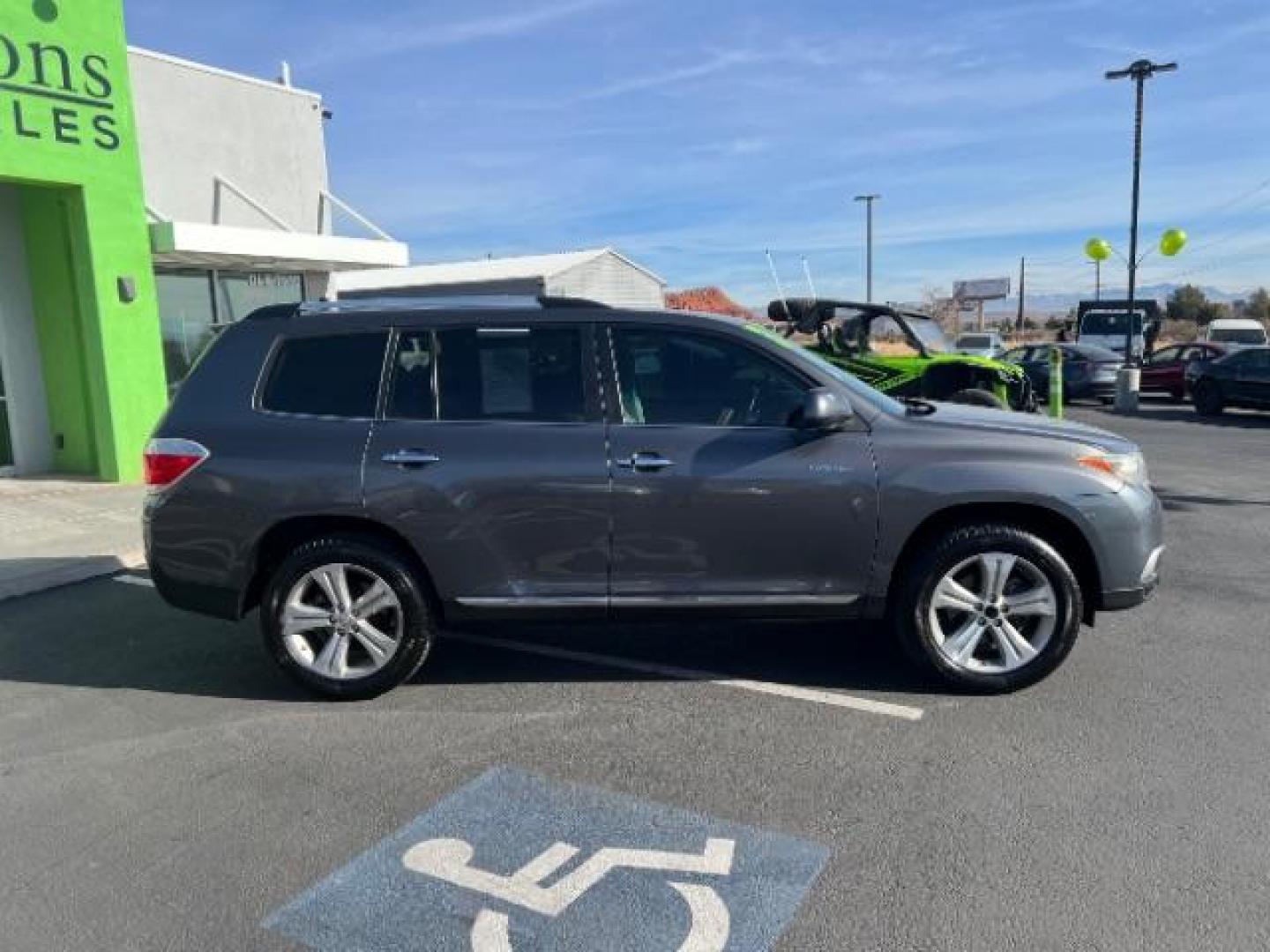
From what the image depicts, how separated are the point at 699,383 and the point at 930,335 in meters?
8.74

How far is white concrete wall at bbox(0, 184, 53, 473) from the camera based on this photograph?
10430 millimetres

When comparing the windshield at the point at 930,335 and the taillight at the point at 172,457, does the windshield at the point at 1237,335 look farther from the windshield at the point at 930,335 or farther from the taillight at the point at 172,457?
the taillight at the point at 172,457

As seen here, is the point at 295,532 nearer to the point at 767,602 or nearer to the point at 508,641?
the point at 508,641

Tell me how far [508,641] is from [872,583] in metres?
2.03

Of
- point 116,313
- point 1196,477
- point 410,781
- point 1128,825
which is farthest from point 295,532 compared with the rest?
point 1196,477

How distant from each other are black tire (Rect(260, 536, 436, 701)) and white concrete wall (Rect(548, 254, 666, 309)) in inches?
1244

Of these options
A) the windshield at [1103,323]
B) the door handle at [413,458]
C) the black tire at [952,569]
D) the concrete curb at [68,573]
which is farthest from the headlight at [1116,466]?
the windshield at [1103,323]

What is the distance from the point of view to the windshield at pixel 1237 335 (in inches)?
1213

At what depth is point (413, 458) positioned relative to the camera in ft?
14.1

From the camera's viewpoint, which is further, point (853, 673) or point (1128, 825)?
point (853, 673)

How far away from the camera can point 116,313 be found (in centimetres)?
1025

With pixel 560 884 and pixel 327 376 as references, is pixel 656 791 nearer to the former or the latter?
pixel 560 884

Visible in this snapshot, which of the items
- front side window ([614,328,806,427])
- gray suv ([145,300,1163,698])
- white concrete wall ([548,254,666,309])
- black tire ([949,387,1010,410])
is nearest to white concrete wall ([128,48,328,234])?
gray suv ([145,300,1163,698])

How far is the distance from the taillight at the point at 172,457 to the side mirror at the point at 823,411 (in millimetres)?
2701
